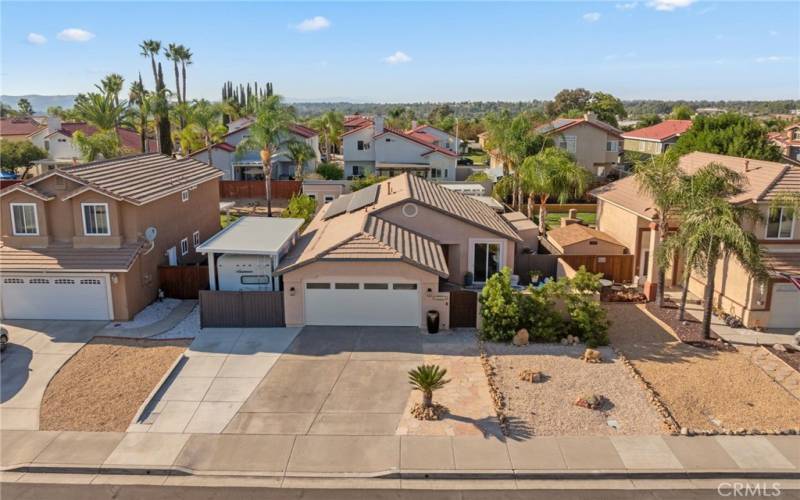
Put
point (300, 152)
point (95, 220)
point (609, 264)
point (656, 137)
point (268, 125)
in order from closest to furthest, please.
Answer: point (95, 220) < point (609, 264) < point (268, 125) < point (300, 152) < point (656, 137)

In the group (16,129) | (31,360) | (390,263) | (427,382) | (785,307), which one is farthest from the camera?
(16,129)

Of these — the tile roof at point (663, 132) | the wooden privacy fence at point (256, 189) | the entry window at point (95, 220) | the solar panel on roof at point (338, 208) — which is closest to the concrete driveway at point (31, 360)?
the entry window at point (95, 220)

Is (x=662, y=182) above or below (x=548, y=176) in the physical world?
above

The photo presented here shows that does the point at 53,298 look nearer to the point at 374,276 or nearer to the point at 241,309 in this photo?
the point at 241,309

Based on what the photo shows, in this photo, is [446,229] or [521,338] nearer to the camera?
[521,338]

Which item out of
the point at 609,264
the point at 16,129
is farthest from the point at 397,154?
the point at 16,129

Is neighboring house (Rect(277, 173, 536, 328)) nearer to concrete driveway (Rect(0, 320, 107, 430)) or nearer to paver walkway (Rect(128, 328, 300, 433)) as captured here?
paver walkway (Rect(128, 328, 300, 433))

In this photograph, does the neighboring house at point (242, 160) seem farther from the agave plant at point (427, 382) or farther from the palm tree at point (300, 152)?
the agave plant at point (427, 382)
